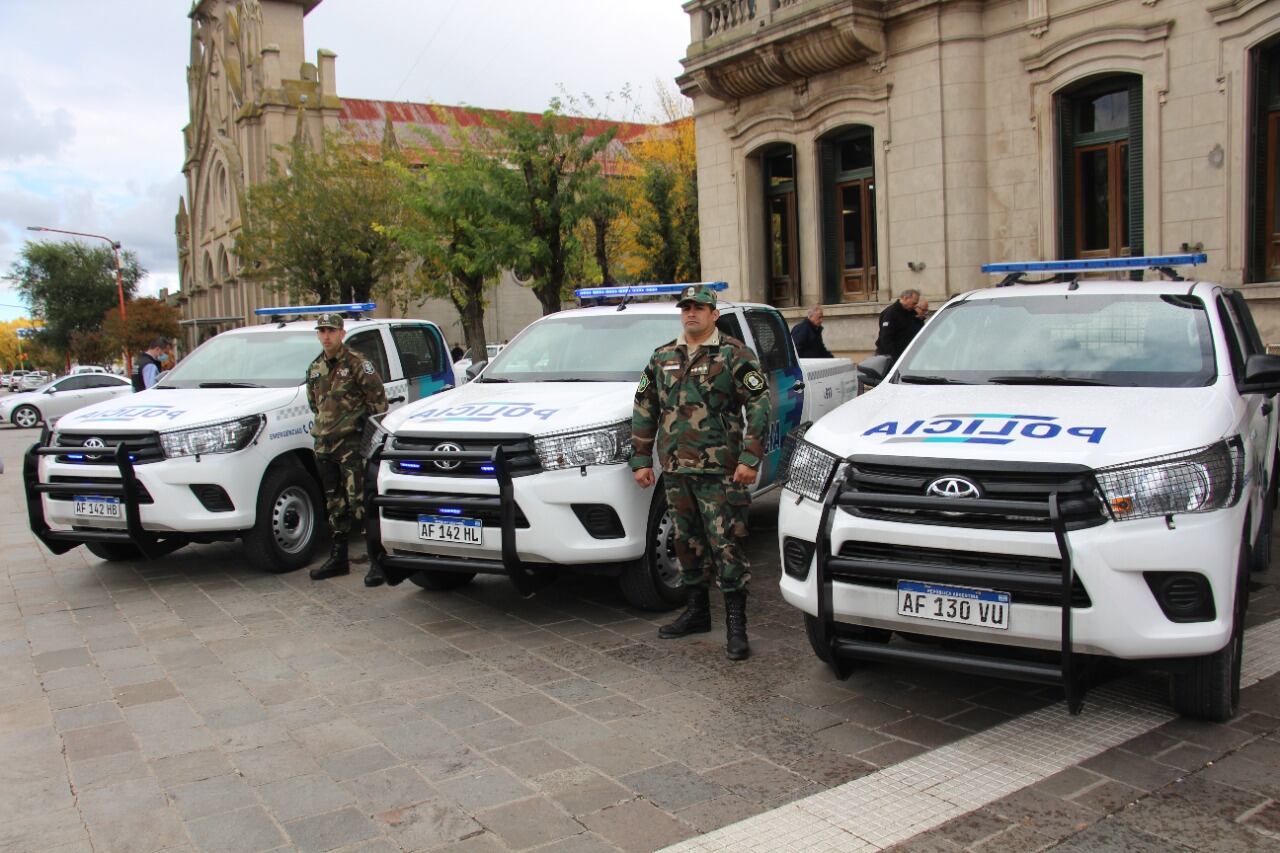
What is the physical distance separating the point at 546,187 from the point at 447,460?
13.9 metres

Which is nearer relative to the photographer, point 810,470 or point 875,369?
point 810,470

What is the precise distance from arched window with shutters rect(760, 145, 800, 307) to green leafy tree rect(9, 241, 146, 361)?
70.0 metres

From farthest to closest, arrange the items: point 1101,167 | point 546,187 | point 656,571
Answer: point 546,187
point 1101,167
point 656,571

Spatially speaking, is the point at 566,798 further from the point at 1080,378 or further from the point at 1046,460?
the point at 1080,378

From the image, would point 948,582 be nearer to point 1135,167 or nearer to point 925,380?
point 925,380

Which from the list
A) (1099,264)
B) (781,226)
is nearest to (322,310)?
(1099,264)

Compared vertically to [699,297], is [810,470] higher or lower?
lower

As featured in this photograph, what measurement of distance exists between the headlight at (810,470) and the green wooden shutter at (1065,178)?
427 inches

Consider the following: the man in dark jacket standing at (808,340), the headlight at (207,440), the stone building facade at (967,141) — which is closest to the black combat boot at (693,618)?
the headlight at (207,440)

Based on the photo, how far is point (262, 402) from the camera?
7.86 meters

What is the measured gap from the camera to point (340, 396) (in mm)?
7586

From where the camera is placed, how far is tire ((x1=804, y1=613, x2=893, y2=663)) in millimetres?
4547

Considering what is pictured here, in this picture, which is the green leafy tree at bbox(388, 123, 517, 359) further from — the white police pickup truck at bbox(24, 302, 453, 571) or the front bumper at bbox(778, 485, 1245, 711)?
the front bumper at bbox(778, 485, 1245, 711)

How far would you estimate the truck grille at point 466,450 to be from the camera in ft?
19.4
